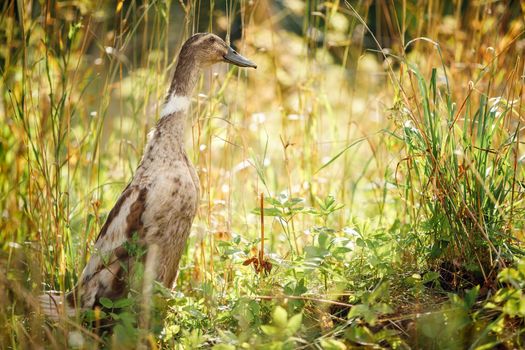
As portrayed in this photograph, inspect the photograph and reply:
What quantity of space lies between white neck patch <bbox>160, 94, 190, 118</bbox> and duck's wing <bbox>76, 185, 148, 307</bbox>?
0.35 meters

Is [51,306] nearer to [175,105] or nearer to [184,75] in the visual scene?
[175,105]

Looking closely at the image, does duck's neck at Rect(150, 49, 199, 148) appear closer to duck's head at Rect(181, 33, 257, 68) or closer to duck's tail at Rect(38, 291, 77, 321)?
duck's head at Rect(181, 33, 257, 68)

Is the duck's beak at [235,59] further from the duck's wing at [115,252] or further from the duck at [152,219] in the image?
the duck's wing at [115,252]

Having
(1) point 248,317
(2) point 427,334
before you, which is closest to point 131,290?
(1) point 248,317

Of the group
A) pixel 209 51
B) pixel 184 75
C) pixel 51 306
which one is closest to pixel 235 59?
pixel 209 51

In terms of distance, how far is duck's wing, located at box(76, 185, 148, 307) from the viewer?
288 cm

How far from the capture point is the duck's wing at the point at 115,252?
2877mm

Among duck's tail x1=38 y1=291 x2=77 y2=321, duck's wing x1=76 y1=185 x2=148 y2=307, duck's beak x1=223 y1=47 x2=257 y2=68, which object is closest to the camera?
duck's tail x1=38 y1=291 x2=77 y2=321

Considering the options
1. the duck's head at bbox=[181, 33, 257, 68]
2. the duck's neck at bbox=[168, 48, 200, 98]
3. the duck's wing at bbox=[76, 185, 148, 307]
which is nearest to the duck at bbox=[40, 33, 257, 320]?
the duck's wing at bbox=[76, 185, 148, 307]

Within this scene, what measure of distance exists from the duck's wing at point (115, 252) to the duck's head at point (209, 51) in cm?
64

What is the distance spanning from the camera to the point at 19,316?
2.77 meters

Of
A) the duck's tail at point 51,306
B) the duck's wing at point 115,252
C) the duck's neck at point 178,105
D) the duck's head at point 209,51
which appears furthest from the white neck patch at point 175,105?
the duck's tail at point 51,306

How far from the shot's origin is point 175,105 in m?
3.05

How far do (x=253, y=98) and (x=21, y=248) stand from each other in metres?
1.70
